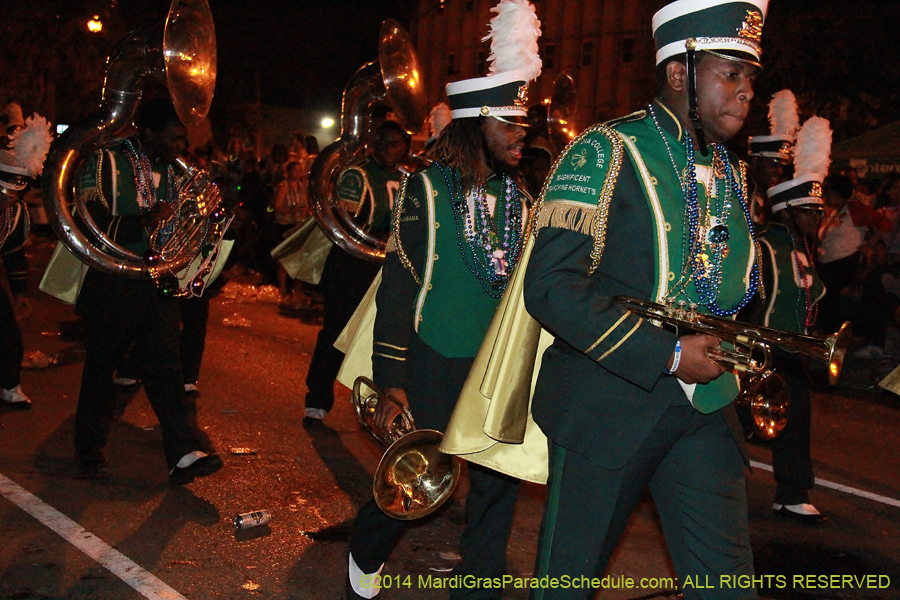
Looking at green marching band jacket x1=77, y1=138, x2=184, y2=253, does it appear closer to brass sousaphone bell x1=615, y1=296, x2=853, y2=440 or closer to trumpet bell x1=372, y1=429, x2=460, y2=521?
trumpet bell x1=372, y1=429, x2=460, y2=521

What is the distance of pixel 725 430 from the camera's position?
2771mm

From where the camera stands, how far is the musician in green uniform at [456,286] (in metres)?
3.64

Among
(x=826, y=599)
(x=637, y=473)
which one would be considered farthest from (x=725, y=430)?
(x=826, y=599)

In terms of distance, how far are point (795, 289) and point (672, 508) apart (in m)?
2.98

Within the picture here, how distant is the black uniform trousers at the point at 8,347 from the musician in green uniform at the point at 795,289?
5167 millimetres

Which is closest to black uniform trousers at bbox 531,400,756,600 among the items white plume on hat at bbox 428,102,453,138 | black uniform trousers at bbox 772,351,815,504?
black uniform trousers at bbox 772,351,815,504

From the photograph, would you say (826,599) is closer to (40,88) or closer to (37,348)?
(37,348)

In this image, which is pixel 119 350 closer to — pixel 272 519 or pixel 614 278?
pixel 272 519

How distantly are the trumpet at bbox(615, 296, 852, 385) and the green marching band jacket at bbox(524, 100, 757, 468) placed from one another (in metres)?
0.05

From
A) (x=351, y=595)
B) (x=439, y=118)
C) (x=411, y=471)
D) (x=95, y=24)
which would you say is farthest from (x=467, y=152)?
(x=95, y=24)

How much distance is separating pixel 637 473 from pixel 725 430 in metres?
0.32

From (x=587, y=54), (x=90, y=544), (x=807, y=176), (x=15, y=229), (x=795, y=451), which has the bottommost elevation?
(x=90, y=544)

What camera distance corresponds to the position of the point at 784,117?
6215 millimetres

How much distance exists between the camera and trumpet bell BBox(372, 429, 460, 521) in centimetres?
347
